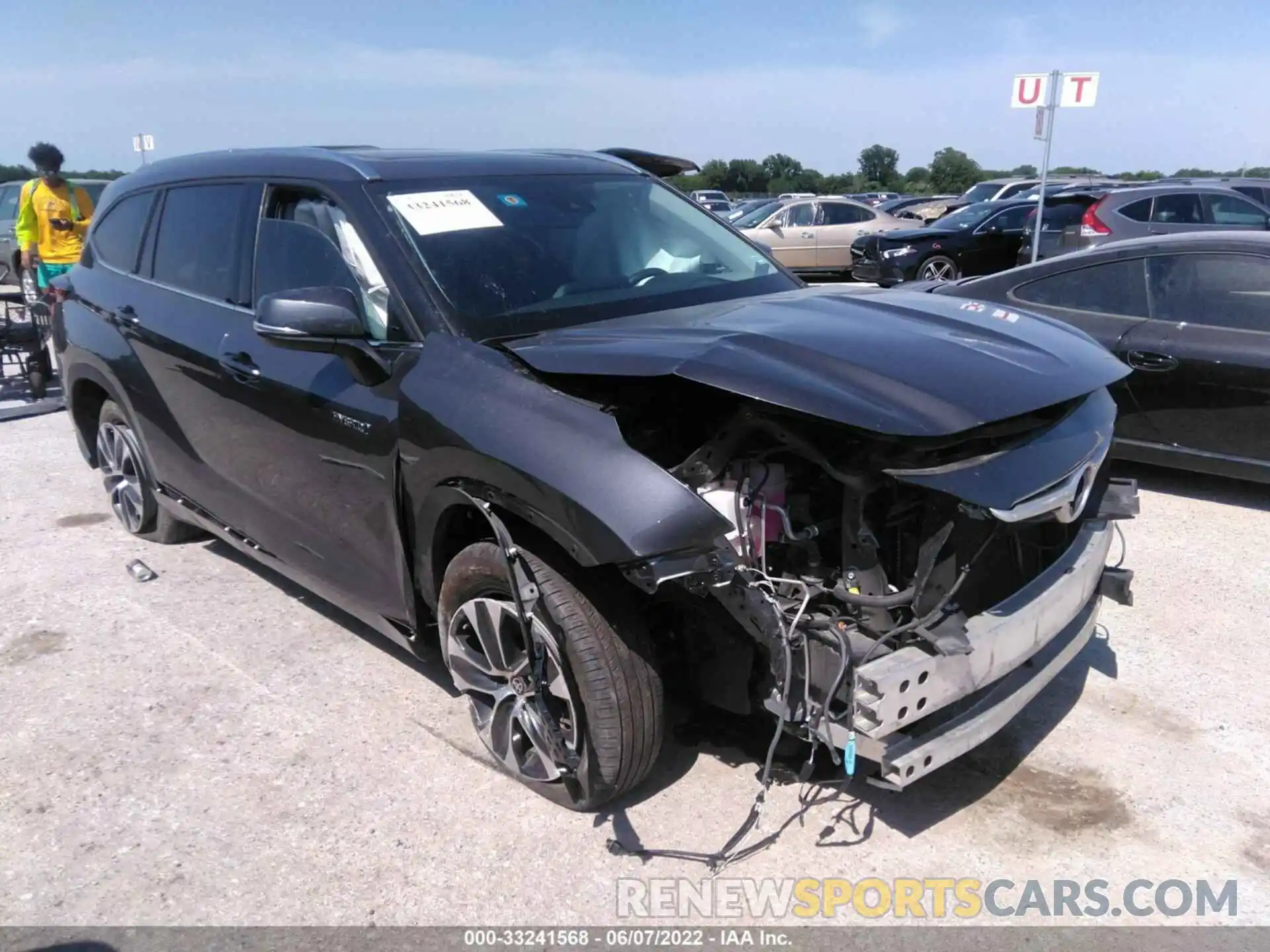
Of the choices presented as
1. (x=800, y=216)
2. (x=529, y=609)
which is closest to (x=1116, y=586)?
(x=529, y=609)

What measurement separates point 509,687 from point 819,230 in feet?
53.1

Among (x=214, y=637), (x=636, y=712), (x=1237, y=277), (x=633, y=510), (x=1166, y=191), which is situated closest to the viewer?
(x=633, y=510)

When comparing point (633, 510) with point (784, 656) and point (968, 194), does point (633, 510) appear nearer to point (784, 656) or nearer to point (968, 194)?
point (784, 656)

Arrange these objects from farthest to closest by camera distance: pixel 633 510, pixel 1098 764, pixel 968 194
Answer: pixel 968 194 < pixel 1098 764 < pixel 633 510

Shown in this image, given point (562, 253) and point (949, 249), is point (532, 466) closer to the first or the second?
point (562, 253)

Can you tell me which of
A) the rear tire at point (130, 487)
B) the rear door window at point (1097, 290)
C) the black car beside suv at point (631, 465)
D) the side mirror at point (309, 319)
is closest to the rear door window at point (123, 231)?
the rear tire at point (130, 487)

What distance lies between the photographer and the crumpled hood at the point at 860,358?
252cm

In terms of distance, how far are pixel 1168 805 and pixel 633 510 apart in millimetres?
1895

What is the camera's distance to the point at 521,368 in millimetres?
2916

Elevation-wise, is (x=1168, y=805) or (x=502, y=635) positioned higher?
(x=502, y=635)

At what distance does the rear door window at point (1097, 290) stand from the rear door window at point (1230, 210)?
794 cm

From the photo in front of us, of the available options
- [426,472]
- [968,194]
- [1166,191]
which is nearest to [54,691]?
[426,472]

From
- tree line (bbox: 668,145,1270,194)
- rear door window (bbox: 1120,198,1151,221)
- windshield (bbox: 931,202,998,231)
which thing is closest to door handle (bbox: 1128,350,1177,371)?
rear door window (bbox: 1120,198,1151,221)

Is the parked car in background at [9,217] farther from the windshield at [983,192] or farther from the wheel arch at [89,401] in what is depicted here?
the windshield at [983,192]
